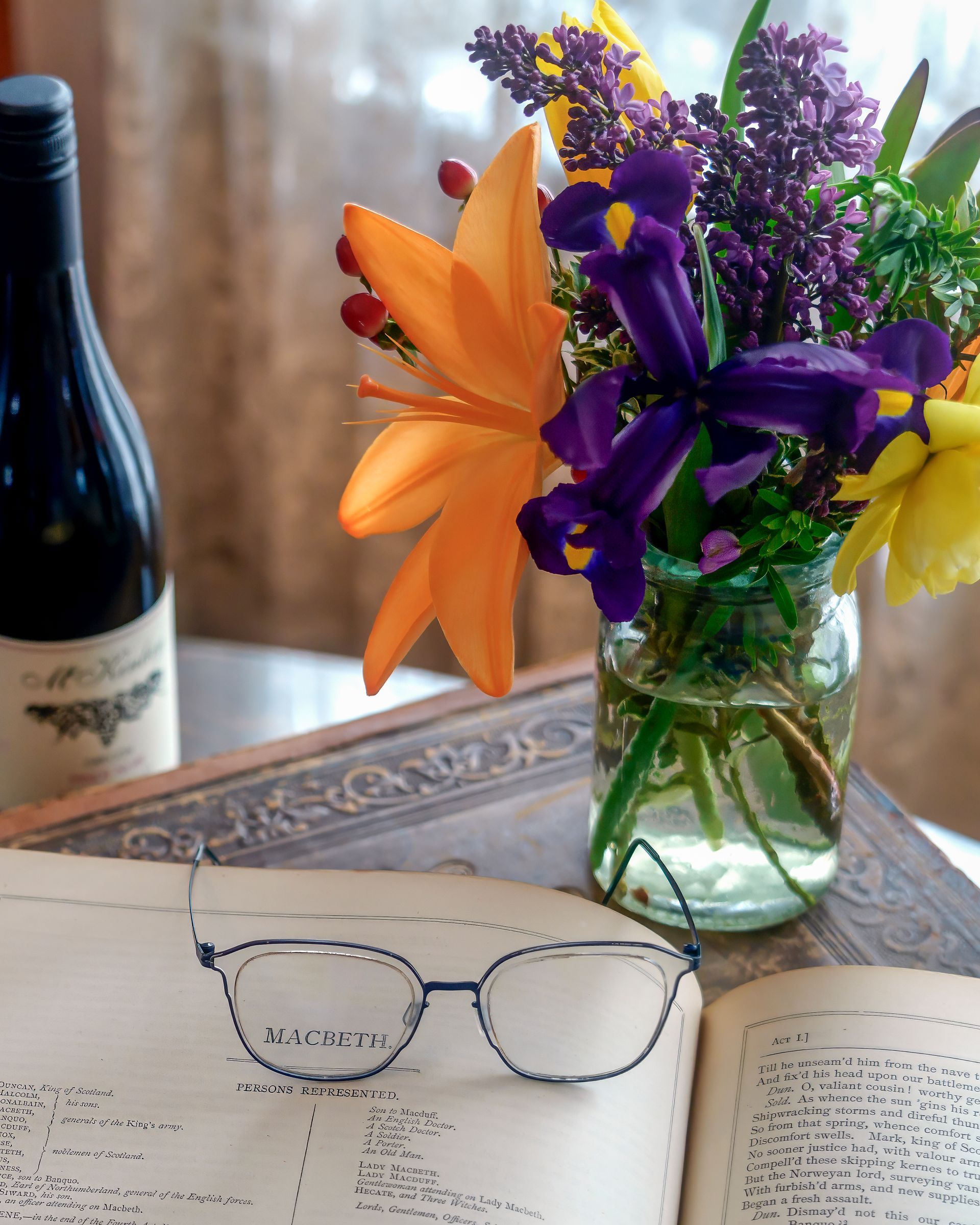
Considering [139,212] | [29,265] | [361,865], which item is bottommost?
[361,865]

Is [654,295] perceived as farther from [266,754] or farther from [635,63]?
[266,754]

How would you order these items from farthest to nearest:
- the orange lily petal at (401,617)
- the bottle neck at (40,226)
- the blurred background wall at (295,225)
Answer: the blurred background wall at (295,225)
the bottle neck at (40,226)
the orange lily petal at (401,617)

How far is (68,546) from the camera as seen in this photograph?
26.4 inches

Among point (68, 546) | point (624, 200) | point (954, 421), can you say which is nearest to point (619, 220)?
point (624, 200)

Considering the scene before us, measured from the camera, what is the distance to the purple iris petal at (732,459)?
1.12 ft

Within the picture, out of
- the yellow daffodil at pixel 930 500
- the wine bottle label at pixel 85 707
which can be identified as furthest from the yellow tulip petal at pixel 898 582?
the wine bottle label at pixel 85 707

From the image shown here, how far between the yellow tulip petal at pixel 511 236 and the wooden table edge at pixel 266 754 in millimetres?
273

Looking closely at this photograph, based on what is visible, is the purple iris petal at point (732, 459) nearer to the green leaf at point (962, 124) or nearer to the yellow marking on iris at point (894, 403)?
the yellow marking on iris at point (894, 403)

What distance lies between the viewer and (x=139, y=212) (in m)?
1.15

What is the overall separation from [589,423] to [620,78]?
0.13 metres

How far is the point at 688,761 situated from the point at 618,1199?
163 millimetres

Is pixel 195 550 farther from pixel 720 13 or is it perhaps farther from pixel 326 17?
pixel 720 13

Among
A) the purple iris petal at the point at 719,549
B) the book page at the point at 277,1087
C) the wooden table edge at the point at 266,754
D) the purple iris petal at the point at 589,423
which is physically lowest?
the wooden table edge at the point at 266,754

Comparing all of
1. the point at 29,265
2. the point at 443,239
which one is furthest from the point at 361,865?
the point at 443,239
